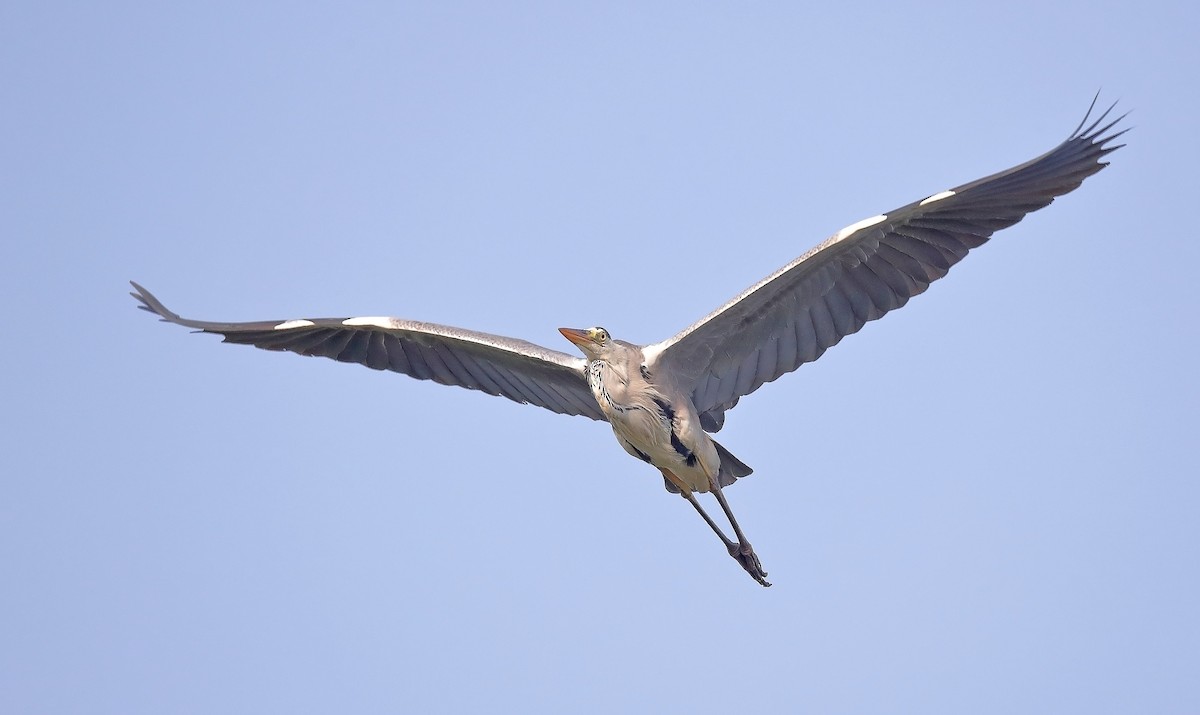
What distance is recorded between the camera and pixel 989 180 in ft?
40.4

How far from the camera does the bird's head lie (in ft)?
43.3

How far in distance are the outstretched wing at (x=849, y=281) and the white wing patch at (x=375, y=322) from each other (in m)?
2.44

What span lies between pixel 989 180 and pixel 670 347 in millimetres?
2868

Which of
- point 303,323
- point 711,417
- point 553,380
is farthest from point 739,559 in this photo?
point 303,323

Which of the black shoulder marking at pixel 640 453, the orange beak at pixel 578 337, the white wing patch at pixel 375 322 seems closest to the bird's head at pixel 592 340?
the orange beak at pixel 578 337

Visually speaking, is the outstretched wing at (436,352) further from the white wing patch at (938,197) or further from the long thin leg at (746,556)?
the white wing patch at (938,197)

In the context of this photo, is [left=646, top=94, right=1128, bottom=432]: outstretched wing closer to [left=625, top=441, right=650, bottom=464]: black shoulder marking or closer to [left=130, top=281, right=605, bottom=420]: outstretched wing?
[left=625, top=441, right=650, bottom=464]: black shoulder marking

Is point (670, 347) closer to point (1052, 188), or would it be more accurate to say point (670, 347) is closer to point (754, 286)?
point (754, 286)

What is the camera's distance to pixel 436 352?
14.3 metres

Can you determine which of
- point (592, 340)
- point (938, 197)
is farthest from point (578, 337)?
point (938, 197)

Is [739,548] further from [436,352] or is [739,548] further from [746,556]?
[436,352]

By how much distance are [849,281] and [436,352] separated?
380cm

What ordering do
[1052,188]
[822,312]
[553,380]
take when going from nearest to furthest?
1. [1052,188]
2. [822,312]
3. [553,380]

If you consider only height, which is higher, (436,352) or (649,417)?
(436,352)
